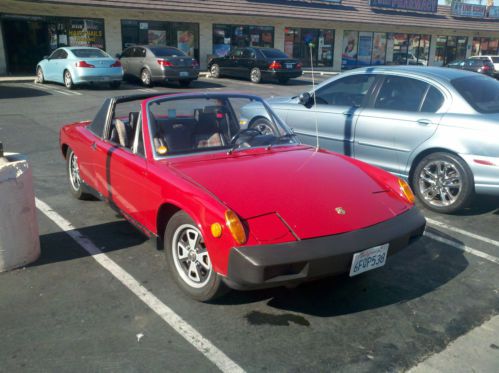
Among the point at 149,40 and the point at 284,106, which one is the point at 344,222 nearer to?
the point at 284,106

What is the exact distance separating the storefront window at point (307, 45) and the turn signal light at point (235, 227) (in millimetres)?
25984

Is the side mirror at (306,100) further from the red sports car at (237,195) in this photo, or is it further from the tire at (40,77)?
the tire at (40,77)

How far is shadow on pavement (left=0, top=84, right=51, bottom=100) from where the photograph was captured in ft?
49.9

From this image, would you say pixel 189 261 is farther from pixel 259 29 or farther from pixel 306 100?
pixel 259 29

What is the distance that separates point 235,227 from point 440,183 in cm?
342

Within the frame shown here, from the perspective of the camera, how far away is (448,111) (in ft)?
18.5

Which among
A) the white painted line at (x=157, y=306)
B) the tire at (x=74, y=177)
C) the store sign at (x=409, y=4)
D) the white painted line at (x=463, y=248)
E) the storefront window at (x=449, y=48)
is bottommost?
the white painted line at (x=157, y=306)

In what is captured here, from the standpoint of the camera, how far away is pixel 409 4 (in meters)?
32.7

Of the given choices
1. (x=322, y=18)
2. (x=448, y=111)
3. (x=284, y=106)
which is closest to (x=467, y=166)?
(x=448, y=111)

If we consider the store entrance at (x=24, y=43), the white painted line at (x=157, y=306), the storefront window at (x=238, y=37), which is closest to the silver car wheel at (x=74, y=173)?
the white painted line at (x=157, y=306)

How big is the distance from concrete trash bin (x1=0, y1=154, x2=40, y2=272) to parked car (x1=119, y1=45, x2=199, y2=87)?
14.2m

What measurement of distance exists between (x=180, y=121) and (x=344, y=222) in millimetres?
1874

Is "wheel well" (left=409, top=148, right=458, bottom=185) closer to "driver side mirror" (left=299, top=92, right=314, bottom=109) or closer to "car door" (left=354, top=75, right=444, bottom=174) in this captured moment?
"car door" (left=354, top=75, right=444, bottom=174)

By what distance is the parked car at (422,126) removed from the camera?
209 inches
